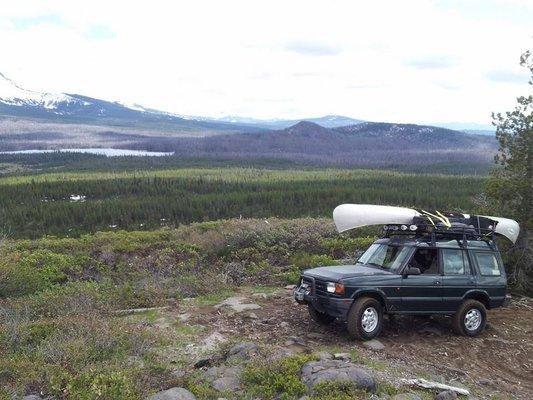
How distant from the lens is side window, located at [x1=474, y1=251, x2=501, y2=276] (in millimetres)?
11383

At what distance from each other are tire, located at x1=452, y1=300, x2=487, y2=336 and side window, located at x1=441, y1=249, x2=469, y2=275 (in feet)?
2.22

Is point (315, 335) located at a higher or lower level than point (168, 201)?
higher

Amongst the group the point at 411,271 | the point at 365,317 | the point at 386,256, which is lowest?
the point at 365,317

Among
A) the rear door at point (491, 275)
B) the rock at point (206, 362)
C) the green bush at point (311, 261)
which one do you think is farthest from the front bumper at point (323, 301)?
the green bush at point (311, 261)

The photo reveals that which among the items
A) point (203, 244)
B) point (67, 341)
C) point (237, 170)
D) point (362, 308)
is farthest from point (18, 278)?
point (237, 170)

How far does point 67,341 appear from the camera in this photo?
952 cm

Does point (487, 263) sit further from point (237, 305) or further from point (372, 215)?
point (237, 305)

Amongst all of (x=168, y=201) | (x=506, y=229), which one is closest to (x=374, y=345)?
(x=506, y=229)

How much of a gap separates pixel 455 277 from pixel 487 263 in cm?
A: 103

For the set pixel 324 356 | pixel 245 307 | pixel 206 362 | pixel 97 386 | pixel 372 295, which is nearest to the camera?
pixel 97 386

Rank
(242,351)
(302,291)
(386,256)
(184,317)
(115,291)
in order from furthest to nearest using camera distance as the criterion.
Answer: (115,291)
(184,317)
(386,256)
(302,291)
(242,351)

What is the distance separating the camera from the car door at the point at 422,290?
10.6 m

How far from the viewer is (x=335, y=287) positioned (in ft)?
33.2

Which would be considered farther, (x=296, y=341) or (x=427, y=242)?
(x=427, y=242)
